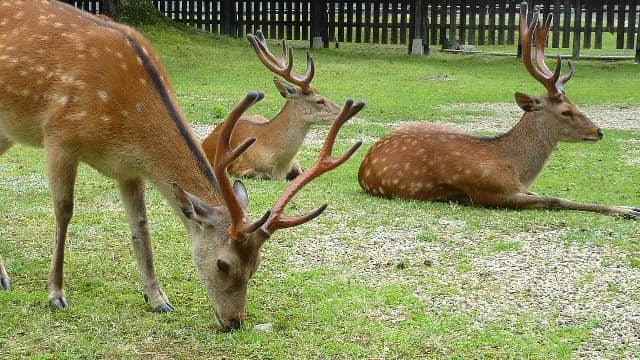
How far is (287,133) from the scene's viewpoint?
8969 mm

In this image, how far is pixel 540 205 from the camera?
24.3 feet

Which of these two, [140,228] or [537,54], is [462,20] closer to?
[537,54]

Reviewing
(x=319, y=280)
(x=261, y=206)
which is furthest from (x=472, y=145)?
(x=319, y=280)

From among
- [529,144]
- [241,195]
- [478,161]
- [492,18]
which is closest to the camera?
[241,195]

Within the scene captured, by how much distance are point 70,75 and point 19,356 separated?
1388mm

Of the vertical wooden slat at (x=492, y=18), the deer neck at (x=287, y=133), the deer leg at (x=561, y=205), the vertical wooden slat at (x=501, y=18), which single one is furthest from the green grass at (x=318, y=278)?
the vertical wooden slat at (x=492, y=18)

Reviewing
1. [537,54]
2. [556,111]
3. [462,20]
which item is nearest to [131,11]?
[462,20]

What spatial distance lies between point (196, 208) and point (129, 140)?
1.79 feet

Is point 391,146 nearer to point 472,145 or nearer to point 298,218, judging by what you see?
point 472,145

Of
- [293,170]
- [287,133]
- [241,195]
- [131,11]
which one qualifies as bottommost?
[293,170]

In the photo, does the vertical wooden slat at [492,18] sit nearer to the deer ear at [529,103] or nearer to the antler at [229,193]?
the deer ear at [529,103]

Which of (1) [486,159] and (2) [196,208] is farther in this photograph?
(1) [486,159]

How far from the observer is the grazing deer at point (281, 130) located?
8812 mm

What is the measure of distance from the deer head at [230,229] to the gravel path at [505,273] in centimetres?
92
